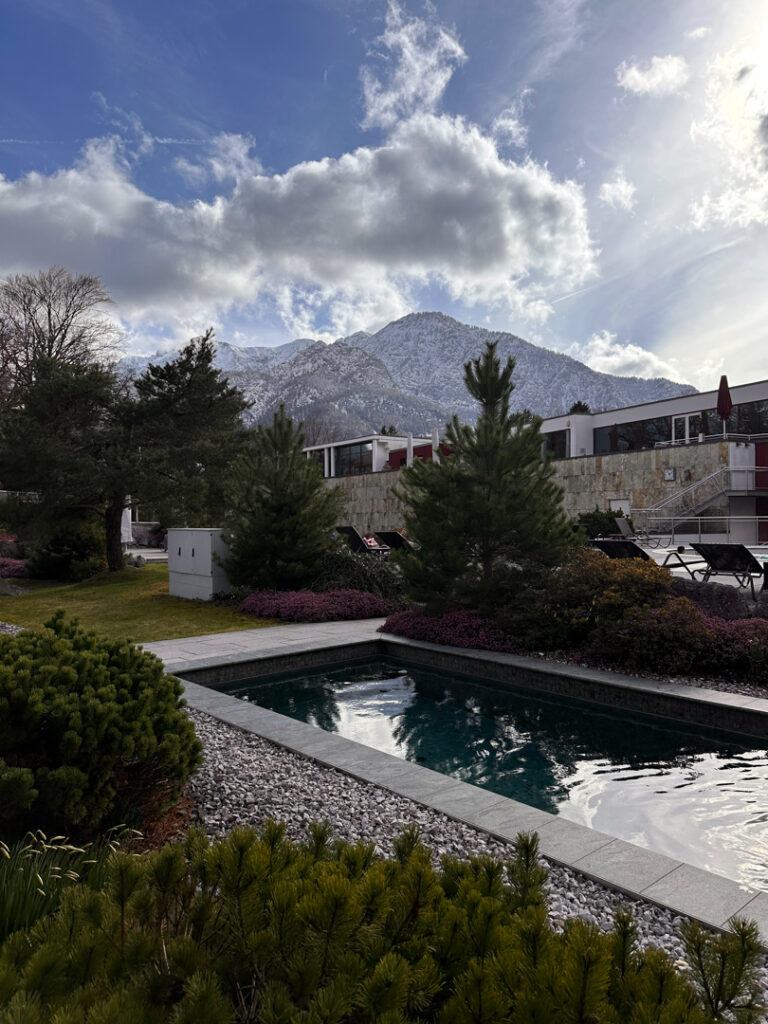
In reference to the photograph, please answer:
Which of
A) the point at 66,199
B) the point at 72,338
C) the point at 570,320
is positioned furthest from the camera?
the point at 72,338

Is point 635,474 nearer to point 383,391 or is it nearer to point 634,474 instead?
point 634,474

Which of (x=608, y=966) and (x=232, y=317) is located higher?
(x=232, y=317)

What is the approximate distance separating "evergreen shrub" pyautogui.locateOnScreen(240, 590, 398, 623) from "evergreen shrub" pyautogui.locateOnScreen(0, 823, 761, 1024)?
32.8ft

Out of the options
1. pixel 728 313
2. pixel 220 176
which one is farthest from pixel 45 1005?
pixel 220 176

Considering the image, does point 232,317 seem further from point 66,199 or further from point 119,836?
point 119,836

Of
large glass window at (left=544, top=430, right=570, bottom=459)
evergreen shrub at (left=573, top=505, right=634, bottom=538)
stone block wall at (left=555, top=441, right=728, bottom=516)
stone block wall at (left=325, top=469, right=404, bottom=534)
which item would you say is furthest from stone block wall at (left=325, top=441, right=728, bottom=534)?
large glass window at (left=544, top=430, right=570, bottom=459)

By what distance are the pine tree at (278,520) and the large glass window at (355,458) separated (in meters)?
26.4

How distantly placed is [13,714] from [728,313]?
49.3 feet

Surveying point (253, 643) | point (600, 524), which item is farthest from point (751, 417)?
point (253, 643)

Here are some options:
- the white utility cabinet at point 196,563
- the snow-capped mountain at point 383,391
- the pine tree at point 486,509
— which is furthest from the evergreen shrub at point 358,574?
the snow-capped mountain at point 383,391

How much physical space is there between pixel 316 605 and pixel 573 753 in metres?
6.64

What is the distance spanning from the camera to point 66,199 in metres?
26.1

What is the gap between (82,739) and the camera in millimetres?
3041

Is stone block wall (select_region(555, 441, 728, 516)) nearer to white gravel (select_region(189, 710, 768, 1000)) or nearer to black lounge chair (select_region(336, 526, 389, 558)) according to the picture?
black lounge chair (select_region(336, 526, 389, 558))
